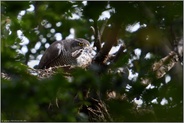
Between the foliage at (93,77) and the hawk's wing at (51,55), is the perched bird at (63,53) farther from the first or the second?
the foliage at (93,77)

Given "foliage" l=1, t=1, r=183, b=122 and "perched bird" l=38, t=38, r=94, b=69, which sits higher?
"perched bird" l=38, t=38, r=94, b=69

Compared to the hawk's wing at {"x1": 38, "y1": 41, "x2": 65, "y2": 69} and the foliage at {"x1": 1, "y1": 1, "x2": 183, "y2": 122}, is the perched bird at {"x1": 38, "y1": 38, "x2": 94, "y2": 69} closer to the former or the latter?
the hawk's wing at {"x1": 38, "y1": 41, "x2": 65, "y2": 69}

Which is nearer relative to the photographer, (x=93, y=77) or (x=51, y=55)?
(x=93, y=77)

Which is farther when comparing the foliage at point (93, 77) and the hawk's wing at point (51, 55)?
the hawk's wing at point (51, 55)

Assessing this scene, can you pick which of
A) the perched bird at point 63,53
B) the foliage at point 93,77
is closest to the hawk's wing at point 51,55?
the perched bird at point 63,53

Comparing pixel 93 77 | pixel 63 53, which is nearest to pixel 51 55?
pixel 63 53

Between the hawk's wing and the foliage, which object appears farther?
the hawk's wing

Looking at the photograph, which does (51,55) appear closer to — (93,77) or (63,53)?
(63,53)

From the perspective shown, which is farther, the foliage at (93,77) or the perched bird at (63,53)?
the perched bird at (63,53)

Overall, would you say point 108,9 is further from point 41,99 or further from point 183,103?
point 183,103

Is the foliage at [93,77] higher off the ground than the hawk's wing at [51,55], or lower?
lower

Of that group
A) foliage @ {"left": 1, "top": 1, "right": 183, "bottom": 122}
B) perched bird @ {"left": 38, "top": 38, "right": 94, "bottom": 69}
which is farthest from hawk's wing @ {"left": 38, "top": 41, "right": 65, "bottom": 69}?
foliage @ {"left": 1, "top": 1, "right": 183, "bottom": 122}

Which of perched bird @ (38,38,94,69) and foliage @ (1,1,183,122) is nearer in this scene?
foliage @ (1,1,183,122)

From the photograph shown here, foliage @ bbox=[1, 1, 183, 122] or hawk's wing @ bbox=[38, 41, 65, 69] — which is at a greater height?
hawk's wing @ bbox=[38, 41, 65, 69]
